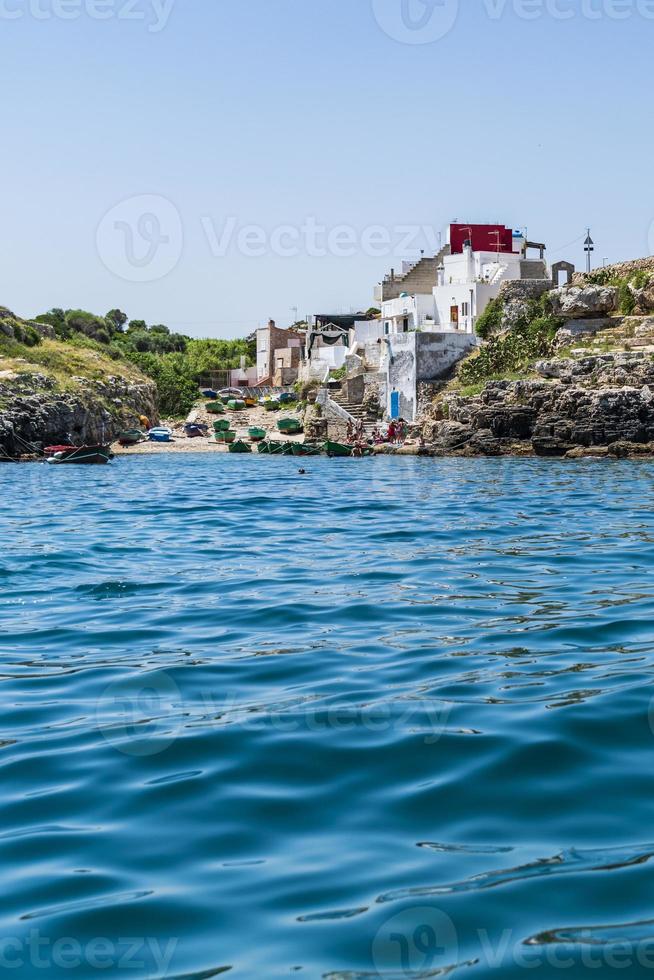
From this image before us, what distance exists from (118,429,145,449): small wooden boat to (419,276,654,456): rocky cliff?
20282mm

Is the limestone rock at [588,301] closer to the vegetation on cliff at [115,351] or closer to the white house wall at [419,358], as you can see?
the white house wall at [419,358]

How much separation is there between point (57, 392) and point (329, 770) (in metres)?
64.9

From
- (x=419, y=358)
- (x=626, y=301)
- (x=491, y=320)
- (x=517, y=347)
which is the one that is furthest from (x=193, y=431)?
(x=626, y=301)

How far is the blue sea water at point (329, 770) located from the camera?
3.21 meters

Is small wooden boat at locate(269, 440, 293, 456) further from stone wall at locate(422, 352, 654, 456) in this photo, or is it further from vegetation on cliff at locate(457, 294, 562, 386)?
vegetation on cliff at locate(457, 294, 562, 386)

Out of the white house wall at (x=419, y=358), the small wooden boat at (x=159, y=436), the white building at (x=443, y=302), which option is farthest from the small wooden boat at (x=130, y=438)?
the white house wall at (x=419, y=358)

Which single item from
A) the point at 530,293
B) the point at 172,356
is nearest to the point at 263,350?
the point at 172,356

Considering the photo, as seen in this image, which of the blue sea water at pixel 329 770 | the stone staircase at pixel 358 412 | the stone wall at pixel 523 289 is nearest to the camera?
the blue sea water at pixel 329 770

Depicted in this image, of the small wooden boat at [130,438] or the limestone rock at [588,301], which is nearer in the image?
the limestone rock at [588,301]

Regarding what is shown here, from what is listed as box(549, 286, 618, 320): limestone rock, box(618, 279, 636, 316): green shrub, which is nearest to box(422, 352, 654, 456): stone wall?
box(549, 286, 618, 320): limestone rock

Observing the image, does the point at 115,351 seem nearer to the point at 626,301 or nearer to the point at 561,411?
the point at 626,301

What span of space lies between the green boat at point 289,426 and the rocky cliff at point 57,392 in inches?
455

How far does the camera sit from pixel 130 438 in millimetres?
69750

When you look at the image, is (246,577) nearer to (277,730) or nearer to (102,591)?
(102,591)
